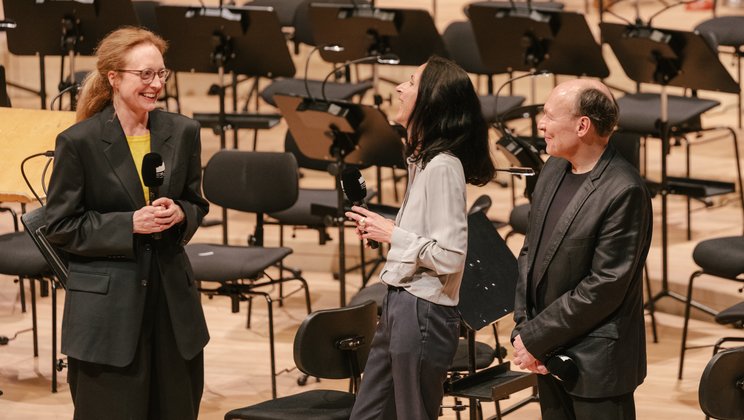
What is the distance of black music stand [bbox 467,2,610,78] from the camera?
6258 mm

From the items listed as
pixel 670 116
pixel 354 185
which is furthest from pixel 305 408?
pixel 670 116

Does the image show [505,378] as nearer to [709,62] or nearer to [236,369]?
[236,369]

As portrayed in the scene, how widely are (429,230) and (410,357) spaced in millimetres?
353

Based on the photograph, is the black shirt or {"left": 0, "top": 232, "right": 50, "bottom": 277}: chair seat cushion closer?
the black shirt

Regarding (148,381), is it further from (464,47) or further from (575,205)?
(464,47)

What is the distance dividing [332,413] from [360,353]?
0.23m

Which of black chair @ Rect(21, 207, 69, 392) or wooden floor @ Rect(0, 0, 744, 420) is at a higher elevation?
black chair @ Rect(21, 207, 69, 392)

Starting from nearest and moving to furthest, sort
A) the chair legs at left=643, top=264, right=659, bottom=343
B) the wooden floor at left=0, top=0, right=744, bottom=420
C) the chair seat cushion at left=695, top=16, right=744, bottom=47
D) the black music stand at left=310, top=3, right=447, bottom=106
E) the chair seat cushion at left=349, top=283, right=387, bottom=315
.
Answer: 1. the chair seat cushion at left=349, top=283, right=387, bottom=315
2. the wooden floor at left=0, top=0, right=744, bottom=420
3. the chair legs at left=643, top=264, right=659, bottom=343
4. the black music stand at left=310, top=3, right=447, bottom=106
5. the chair seat cushion at left=695, top=16, right=744, bottom=47

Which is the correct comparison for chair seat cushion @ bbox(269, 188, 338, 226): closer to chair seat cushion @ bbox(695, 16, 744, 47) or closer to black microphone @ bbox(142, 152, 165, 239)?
black microphone @ bbox(142, 152, 165, 239)

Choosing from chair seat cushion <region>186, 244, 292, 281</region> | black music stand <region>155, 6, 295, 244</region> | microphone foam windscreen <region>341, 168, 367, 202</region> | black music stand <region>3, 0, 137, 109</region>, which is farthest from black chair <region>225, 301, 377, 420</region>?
black music stand <region>3, 0, 137, 109</region>

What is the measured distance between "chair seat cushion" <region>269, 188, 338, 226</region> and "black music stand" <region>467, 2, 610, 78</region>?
1.28 m

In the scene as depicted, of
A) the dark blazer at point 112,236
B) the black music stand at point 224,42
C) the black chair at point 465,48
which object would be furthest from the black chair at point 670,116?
the dark blazer at point 112,236

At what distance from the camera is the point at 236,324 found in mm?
5961

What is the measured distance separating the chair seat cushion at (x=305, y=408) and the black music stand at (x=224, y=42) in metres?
2.80
